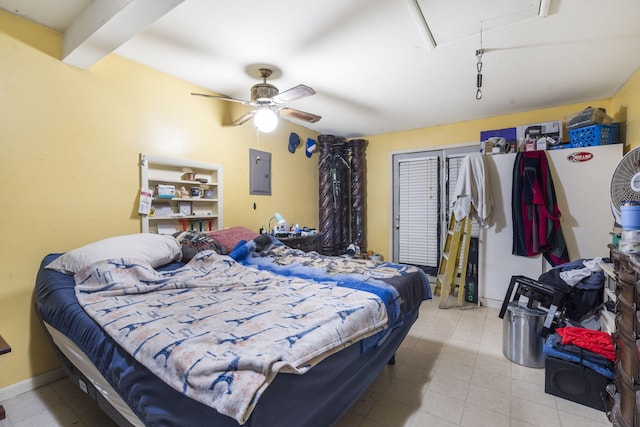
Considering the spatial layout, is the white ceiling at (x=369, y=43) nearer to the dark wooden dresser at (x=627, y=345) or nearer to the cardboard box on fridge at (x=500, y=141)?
the cardboard box on fridge at (x=500, y=141)

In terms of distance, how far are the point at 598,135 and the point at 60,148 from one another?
16.3ft

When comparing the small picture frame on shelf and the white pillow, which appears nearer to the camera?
the white pillow

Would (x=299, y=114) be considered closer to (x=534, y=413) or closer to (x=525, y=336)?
(x=525, y=336)

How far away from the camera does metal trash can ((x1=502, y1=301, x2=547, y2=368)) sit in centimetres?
223

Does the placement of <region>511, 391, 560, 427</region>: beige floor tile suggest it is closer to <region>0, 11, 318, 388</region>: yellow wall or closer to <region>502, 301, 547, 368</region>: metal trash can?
<region>502, 301, 547, 368</region>: metal trash can

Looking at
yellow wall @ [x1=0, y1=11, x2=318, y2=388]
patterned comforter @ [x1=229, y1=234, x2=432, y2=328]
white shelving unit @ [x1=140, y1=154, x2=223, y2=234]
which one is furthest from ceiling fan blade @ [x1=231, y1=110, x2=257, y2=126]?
patterned comforter @ [x1=229, y1=234, x2=432, y2=328]

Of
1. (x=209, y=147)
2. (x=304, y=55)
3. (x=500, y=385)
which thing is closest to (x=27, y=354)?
(x=209, y=147)

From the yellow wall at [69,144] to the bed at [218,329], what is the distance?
0.93 ft

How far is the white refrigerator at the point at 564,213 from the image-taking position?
3020mm

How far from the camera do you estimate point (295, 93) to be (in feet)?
7.84

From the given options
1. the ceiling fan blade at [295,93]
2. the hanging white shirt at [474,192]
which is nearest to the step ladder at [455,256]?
the hanging white shirt at [474,192]

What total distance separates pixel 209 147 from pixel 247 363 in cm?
276

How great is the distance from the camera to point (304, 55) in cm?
241

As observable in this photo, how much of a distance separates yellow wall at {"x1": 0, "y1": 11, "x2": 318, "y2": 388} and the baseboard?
0.04 meters
